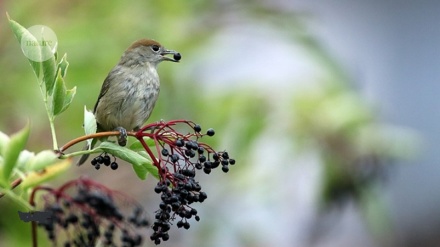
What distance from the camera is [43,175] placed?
2078 millimetres

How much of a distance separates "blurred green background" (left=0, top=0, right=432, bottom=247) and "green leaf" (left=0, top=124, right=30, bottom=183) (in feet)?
11.0

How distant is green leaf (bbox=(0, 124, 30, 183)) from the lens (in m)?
2.02

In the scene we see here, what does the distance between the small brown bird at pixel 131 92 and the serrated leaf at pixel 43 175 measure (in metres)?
1.58

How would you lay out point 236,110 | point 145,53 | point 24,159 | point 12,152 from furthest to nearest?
point 236,110
point 145,53
point 24,159
point 12,152

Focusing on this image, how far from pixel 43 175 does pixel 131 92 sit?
1.88 metres

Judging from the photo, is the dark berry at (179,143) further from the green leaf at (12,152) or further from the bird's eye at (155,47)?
the bird's eye at (155,47)

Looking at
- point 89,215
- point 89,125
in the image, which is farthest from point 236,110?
point 89,215

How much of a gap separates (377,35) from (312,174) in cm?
544

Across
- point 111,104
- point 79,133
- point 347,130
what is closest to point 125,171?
point 79,133

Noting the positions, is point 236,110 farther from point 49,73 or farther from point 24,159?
point 24,159

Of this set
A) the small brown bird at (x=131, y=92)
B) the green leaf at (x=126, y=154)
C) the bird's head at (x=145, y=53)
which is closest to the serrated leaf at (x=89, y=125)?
the green leaf at (x=126, y=154)

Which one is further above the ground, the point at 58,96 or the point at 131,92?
the point at 131,92

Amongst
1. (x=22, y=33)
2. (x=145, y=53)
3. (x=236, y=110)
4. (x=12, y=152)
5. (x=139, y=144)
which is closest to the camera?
(x=12, y=152)

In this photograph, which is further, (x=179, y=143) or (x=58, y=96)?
(x=179, y=143)
